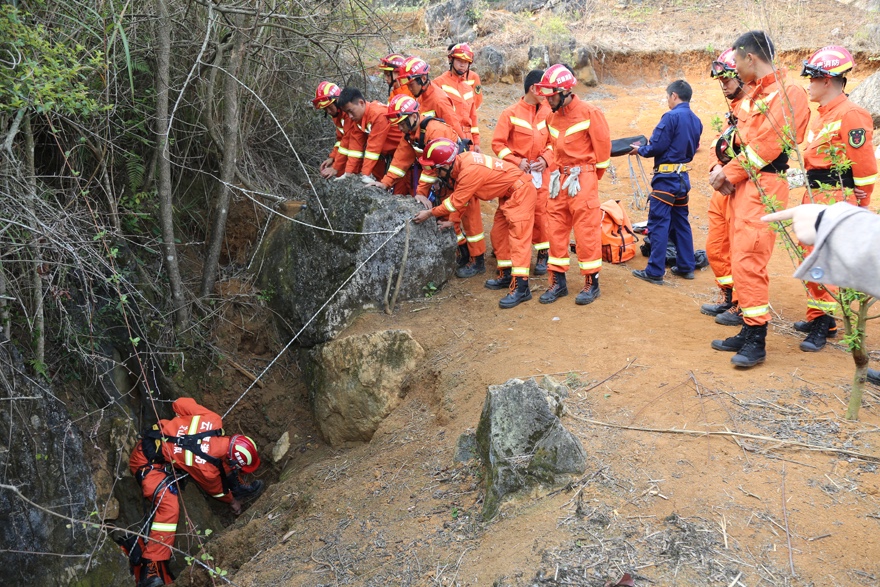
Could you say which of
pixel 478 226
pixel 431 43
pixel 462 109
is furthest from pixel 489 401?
pixel 431 43

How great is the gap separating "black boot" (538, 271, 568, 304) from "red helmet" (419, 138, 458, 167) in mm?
1423

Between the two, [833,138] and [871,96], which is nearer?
[833,138]

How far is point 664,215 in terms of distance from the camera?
6.77 metres

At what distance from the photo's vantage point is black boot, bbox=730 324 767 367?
14.9 ft

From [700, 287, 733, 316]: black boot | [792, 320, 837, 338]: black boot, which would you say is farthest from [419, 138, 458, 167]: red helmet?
[792, 320, 837, 338]: black boot

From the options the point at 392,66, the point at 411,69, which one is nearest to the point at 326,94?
the point at 392,66

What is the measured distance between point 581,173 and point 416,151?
1.63 m

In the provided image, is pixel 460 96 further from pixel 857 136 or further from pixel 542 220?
pixel 857 136

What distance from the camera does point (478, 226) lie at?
22.5 ft

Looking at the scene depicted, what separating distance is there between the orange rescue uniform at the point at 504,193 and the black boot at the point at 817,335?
235 cm

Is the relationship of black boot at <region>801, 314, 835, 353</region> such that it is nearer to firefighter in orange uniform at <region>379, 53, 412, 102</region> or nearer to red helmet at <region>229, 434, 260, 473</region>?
firefighter in orange uniform at <region>379, 53, 412, 102</region>

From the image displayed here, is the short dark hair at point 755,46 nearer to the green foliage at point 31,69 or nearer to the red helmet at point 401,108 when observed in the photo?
the red helmet at point 401,108

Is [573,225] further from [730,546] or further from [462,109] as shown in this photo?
[730,546]

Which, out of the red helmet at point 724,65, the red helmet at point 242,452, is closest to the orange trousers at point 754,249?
the red helmet at point 724,65
